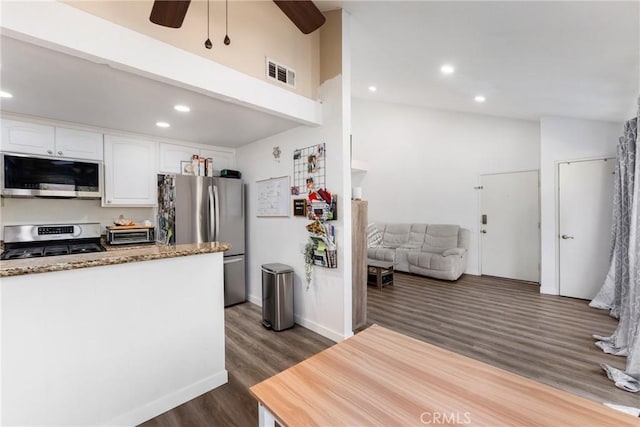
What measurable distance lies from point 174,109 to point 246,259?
7.33ft

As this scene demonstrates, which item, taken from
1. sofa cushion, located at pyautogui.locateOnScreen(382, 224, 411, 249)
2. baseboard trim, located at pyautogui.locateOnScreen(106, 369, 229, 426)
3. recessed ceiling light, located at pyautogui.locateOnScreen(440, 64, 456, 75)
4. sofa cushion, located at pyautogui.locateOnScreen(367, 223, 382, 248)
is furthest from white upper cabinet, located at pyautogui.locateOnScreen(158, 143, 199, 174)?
sofa cushion, located at pyautogui.locateOnScreen(382, 224, 411, 249)

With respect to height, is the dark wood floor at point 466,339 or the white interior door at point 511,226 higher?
the white interior door at point 511,226

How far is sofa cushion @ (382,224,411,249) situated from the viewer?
A: 6043mm

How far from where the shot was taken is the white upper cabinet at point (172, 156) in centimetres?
346

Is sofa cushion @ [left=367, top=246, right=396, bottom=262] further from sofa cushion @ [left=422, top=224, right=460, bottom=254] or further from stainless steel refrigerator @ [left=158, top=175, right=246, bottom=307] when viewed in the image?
stainless steel refrigerator @ [left=158, top=175, right=246, bottom=307]

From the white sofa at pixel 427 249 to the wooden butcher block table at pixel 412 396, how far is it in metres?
4.12

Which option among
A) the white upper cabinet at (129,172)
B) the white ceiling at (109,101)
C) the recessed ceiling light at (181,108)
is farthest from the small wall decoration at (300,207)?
the white upper cabinet at (129,172)

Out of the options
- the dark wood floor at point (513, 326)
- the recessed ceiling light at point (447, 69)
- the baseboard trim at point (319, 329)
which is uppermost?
the recessed ceiling light at point (447, 69)

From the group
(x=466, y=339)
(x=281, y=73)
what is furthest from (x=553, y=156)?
(x=281, y=73)

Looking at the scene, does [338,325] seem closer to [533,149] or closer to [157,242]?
[157,242]

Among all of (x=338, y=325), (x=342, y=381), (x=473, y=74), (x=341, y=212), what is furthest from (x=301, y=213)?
(x=473, y=74)

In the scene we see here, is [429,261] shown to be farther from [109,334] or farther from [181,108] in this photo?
[109,334]

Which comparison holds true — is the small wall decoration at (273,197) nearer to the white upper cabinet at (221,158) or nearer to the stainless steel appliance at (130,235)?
the white upper cabinet at (221,158)

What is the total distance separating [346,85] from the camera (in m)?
2.69
